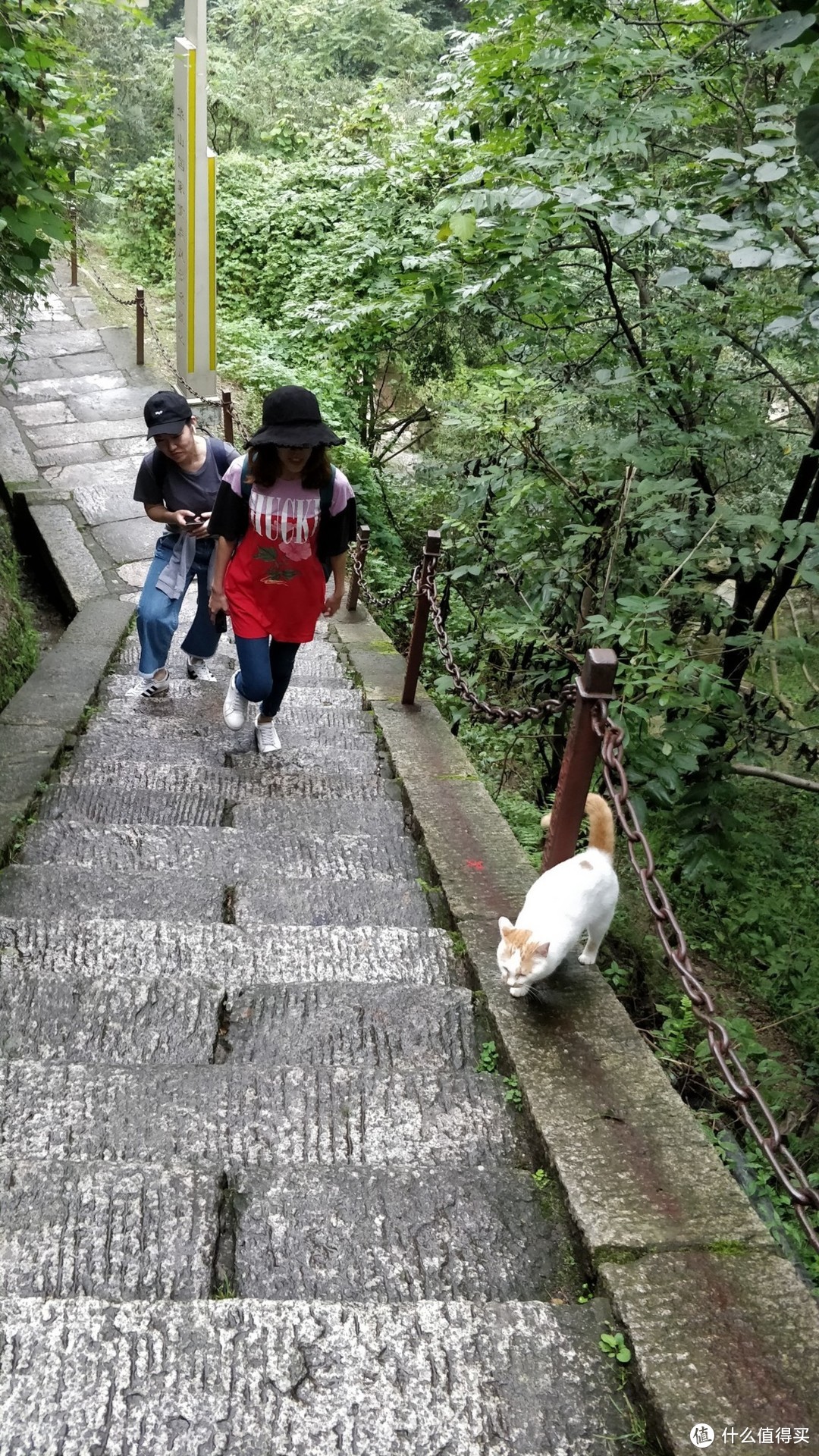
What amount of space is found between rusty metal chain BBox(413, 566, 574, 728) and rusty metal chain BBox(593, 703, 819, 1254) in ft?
0.90

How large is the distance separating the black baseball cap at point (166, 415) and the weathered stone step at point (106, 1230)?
3.35 m

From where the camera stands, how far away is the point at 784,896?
5.79 meters

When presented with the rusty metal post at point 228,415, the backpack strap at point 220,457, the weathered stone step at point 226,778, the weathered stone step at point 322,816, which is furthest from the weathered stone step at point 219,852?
the rusty metal post at point 228,415

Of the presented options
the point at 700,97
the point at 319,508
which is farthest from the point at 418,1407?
the point at 700,97

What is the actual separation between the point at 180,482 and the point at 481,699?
1.79 m

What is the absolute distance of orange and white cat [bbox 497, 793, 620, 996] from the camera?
268 cm

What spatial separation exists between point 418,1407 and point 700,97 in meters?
5.25

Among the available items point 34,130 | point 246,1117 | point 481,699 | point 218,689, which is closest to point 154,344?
point 218,689

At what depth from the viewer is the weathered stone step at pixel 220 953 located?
9.40 feet

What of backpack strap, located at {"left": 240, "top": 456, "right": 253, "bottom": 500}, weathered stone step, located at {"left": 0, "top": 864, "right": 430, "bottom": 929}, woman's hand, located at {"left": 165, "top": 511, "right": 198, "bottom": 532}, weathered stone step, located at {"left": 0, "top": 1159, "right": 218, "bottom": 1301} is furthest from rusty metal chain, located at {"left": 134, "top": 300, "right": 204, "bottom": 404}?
weathered stone step, located at {"left": 0, "top": 1159, "right": 218, "bottom": 1301}

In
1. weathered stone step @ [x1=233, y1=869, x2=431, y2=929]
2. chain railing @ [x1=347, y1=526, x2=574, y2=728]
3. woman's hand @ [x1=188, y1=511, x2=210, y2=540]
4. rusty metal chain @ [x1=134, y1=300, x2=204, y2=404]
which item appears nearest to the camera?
chain railing @ [x1=347, y1=526, x2=574, y2=728]

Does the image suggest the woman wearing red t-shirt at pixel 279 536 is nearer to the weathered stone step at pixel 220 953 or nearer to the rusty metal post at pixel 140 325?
the weathered stone step at pixel 220 953

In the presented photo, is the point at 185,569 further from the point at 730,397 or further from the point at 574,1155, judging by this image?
the point at 574,1155

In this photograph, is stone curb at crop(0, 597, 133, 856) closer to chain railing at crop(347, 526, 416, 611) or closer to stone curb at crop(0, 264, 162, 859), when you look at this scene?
stone curb at crop(0, 264, 162, 859)
